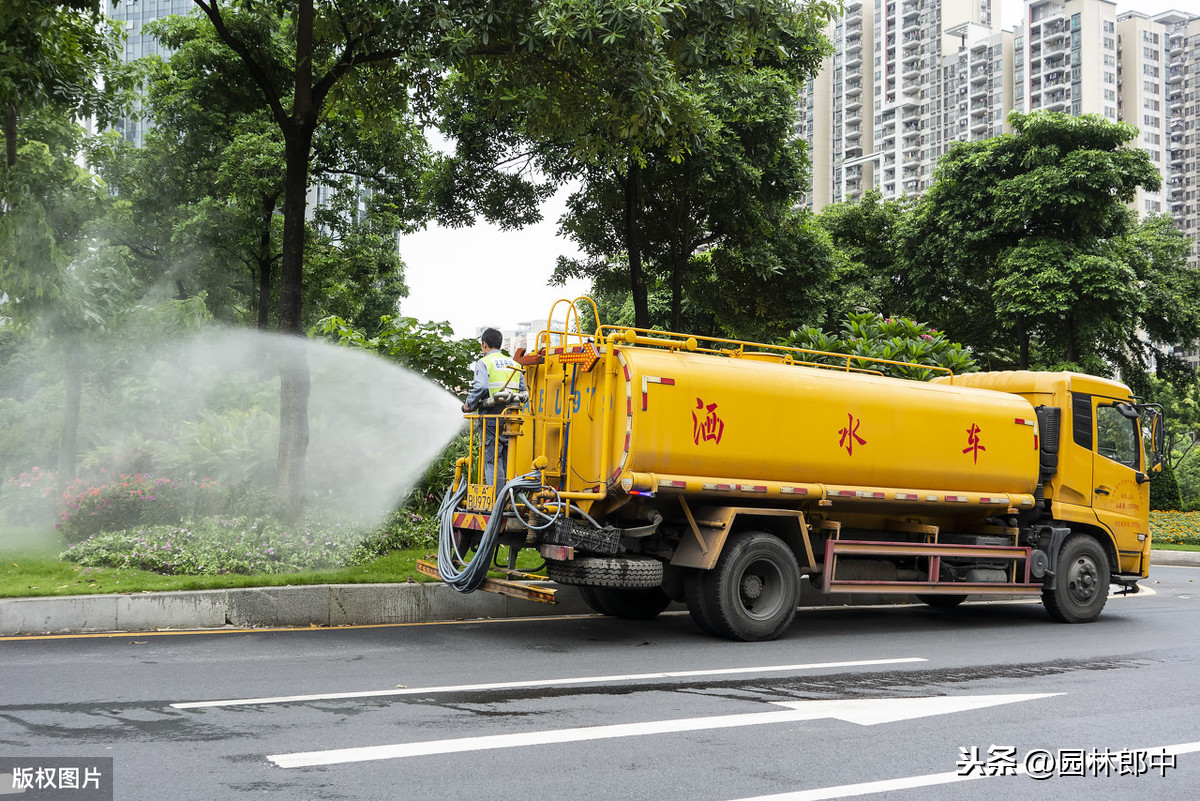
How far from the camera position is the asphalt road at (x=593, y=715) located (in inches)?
178

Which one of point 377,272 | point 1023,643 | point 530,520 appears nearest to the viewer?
point 530,520

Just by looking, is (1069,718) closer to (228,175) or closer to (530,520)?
(530,520)

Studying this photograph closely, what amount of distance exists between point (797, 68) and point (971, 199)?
47.3ft

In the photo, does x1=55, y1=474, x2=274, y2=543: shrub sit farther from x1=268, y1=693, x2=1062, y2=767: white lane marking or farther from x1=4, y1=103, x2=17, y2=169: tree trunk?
x1=268, y1=693, x2=1062, y2=767: white lane marking

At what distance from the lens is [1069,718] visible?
6.12 metres

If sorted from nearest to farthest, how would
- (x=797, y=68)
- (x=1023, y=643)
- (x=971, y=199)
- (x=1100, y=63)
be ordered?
1. (x=1023, y=643)
2. (x=797, y=68)
3. (x=971, y=199)
4. (x=1100, y=63)

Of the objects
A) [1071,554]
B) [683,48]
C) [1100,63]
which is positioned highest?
[1100,63]

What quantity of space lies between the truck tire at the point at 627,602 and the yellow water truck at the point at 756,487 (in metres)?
0.02

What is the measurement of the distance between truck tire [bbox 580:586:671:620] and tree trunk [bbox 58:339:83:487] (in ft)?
26.3

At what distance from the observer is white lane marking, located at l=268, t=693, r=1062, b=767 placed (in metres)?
4.75

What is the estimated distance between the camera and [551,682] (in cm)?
669

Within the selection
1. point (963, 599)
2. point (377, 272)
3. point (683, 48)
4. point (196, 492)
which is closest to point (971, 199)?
point (377, 272)

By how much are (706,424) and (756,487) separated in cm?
79
